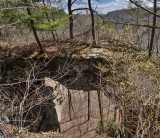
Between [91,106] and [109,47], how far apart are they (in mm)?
4483

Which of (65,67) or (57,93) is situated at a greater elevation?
(65,67)

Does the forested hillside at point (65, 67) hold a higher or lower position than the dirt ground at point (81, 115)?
higher

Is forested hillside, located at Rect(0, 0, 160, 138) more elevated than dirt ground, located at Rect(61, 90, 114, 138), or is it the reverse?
forested hillside, located at Rect(0, 0, 160, 138)

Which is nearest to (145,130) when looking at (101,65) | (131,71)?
→ (131,71)

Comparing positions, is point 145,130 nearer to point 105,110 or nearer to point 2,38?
point 105,110

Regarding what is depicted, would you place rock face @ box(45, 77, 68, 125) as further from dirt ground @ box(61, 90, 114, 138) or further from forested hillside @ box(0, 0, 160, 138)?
dirt ground @ box(61, 90, 114, 138)

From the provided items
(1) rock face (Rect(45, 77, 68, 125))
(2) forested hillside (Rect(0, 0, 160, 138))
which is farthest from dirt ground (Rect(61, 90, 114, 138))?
(1) rock face (Rect(45, 77, 68, 125))

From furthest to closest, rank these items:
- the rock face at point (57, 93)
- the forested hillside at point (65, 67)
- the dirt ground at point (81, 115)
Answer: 1. the dirt ground at point (81, 115)
2. the rock face at point (57, 93)
3. the forested hillside at point (65, 67)

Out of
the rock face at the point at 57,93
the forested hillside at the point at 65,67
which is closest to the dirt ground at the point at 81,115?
the forested hillside at the point at 65,67

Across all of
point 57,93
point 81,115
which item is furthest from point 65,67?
point 81,115

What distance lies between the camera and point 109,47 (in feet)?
61.8

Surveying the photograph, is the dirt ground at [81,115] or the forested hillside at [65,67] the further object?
the dirt ground at [81,115]

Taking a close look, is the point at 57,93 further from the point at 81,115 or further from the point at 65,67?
the point at 81,115

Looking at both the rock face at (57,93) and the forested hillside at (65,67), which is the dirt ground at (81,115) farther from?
the rock face at (57,93)
